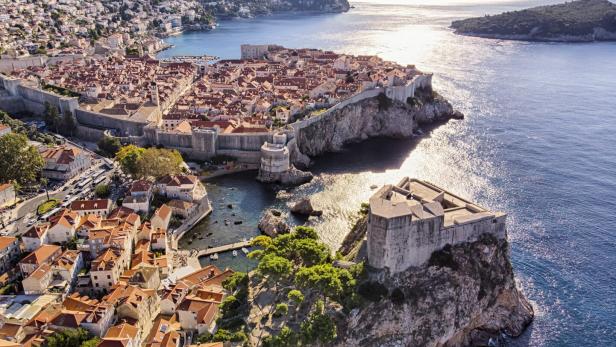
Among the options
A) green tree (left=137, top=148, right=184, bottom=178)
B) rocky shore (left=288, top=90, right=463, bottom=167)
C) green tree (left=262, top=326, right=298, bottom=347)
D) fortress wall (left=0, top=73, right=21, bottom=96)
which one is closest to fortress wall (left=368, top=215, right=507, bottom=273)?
green tree (left=262, top=326, right=298, bottom=347)

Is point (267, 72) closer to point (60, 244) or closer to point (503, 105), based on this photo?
point (503, 105)

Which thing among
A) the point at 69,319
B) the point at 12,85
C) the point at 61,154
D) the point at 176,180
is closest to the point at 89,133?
the point at 61,154

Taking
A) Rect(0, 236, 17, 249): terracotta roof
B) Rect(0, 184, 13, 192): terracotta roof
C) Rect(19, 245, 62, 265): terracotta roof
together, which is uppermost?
Rect(0, 184, 13, 192): terracotta roof

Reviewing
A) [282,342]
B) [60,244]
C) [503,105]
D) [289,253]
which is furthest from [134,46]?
[282,342]

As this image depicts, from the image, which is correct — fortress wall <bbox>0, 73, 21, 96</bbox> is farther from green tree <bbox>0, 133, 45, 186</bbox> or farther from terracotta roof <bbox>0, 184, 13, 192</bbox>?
terracotta roof <bbox>0, 184, 13, 192</bbox>

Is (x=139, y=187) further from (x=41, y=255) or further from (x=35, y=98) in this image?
(x=35, y=98)
